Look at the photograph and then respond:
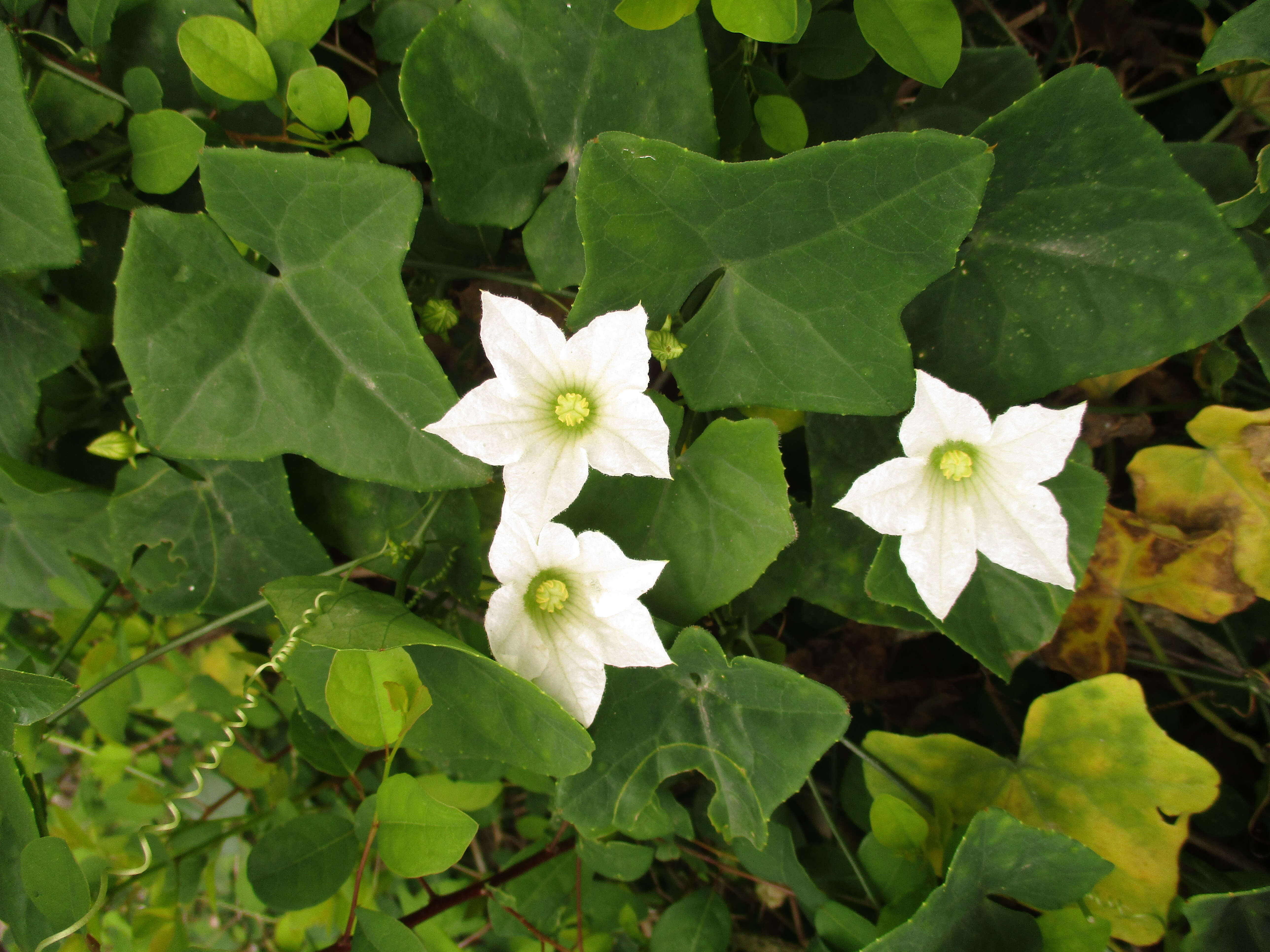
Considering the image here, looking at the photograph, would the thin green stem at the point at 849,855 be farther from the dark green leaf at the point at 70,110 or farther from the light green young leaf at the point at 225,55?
the dark green leaf at the point at 70,110

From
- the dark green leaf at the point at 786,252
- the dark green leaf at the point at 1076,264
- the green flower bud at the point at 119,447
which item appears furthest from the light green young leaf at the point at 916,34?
the green flower bud at the point at 119,447

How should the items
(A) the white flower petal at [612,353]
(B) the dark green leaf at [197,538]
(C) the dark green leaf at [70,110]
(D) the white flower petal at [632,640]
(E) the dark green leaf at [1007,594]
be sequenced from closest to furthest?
(A) the white flower petal at [612,353]
(D) the white flower petal at [632,640]
(E) the dark green leaf at [1007,594]
(C) the dark green leaf at [70,110]
(B) the dark green leaf at [197,538]

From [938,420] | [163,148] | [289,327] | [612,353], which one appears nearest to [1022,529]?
[938,420]

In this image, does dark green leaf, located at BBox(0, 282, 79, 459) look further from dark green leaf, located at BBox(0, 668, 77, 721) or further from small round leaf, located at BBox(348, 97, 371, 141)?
small round leaf, located at BBox(348, 97, 371, 141)

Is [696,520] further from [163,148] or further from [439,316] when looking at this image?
[163,148]

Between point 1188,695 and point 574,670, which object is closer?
point 574,670

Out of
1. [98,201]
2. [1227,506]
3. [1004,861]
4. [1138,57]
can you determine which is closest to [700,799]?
[1004,861]
